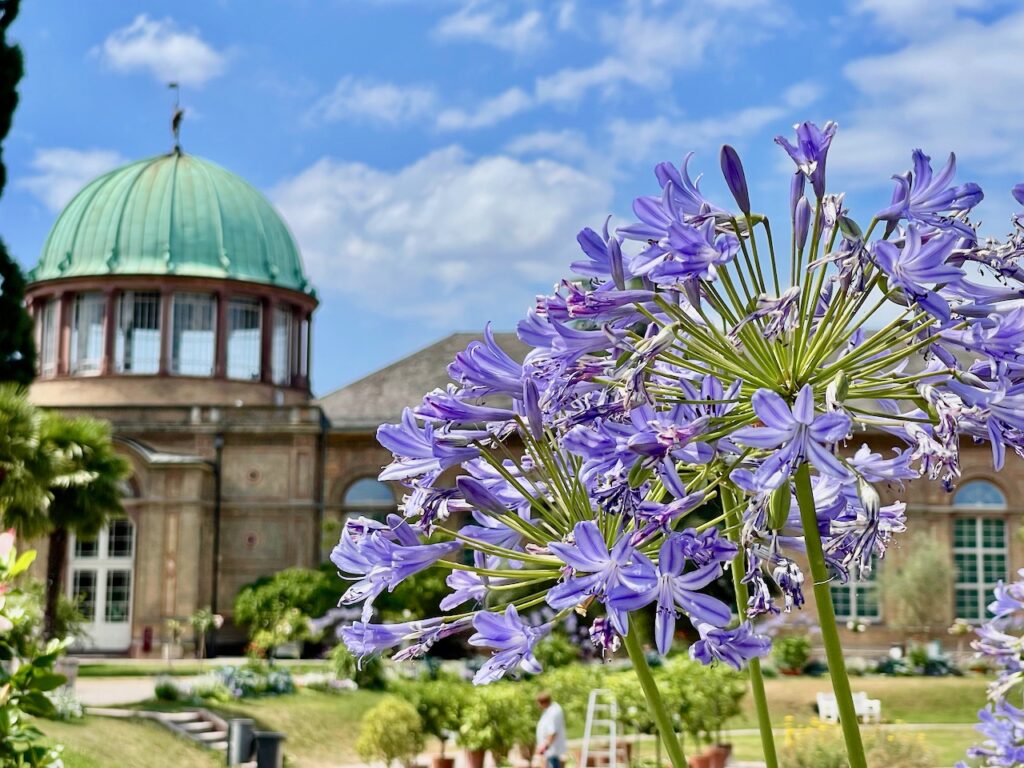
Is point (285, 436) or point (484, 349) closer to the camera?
point (484, 349)

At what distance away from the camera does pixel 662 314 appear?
6.66 ft

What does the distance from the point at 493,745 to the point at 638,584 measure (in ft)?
58.7

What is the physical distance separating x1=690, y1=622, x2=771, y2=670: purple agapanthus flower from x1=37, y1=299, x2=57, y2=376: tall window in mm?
42346

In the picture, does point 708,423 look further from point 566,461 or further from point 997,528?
point 997,528

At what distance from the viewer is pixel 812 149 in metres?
2.03

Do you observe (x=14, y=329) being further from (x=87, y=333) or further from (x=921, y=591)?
(x=921, y=591)

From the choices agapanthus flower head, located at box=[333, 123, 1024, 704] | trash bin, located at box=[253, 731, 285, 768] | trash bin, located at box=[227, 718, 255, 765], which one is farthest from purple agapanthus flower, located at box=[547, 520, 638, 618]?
trash bin, located at box=[227, 718, 255, 765]

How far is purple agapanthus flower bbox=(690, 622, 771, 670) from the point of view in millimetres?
1867

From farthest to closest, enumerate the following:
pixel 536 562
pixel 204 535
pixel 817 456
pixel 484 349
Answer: pixel 204 535 < pixel 536 562 < pixel 484 349 < pixel 817 456

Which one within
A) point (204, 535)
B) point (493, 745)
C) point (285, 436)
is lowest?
point (493, 745)

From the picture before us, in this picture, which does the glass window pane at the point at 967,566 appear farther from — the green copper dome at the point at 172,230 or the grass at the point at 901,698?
the green copper dome at the point at 172,230

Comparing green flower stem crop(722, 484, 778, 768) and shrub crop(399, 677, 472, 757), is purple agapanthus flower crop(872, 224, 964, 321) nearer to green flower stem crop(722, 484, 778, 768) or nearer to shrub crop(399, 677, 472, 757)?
green flower stem crop(722, 484, 778, 768)

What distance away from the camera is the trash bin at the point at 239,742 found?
19.1 metres

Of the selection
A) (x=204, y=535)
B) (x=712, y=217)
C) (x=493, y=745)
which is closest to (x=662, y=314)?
(x=712, y=217)
